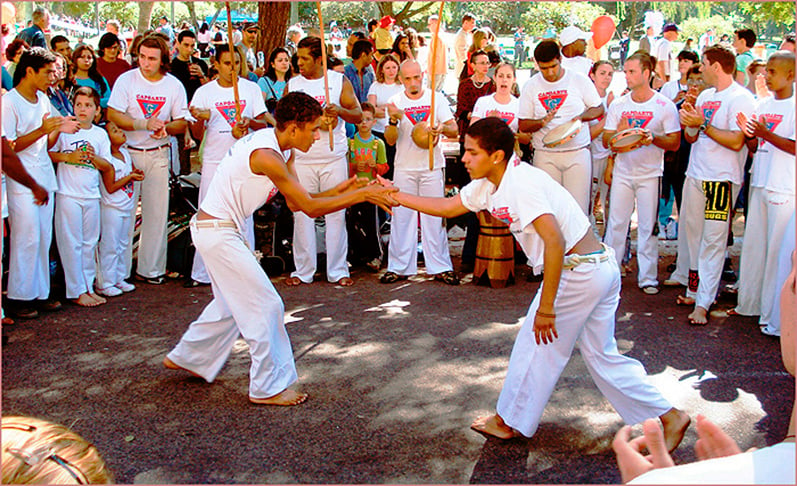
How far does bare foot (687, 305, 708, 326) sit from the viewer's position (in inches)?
263

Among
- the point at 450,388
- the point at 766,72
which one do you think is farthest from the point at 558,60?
the point at 450,388

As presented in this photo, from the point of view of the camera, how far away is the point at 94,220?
7.36m

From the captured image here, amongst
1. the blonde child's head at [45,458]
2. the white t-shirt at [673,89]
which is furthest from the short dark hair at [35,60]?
the white t-shirt at [673,89]

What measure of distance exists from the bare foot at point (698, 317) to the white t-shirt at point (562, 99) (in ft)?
6.28

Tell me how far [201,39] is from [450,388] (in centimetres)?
1525

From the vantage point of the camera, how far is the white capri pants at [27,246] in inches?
261

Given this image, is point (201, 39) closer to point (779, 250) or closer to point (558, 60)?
point (558, 60)

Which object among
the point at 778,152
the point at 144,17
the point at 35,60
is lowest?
the point at 778,152

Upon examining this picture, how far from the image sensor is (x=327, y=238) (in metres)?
8.11

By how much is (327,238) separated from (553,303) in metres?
4.14

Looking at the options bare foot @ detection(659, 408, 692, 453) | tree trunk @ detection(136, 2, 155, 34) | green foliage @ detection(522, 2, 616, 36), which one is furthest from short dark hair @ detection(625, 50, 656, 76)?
green foliage @ detection(522, 2, 616, 36)

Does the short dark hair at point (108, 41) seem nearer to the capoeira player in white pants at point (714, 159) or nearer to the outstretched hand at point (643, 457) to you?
the capoeira player in white pants at point (714, 159)

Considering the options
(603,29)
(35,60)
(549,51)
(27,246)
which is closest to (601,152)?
(549,51)

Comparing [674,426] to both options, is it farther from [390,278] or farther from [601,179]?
[601,179]
